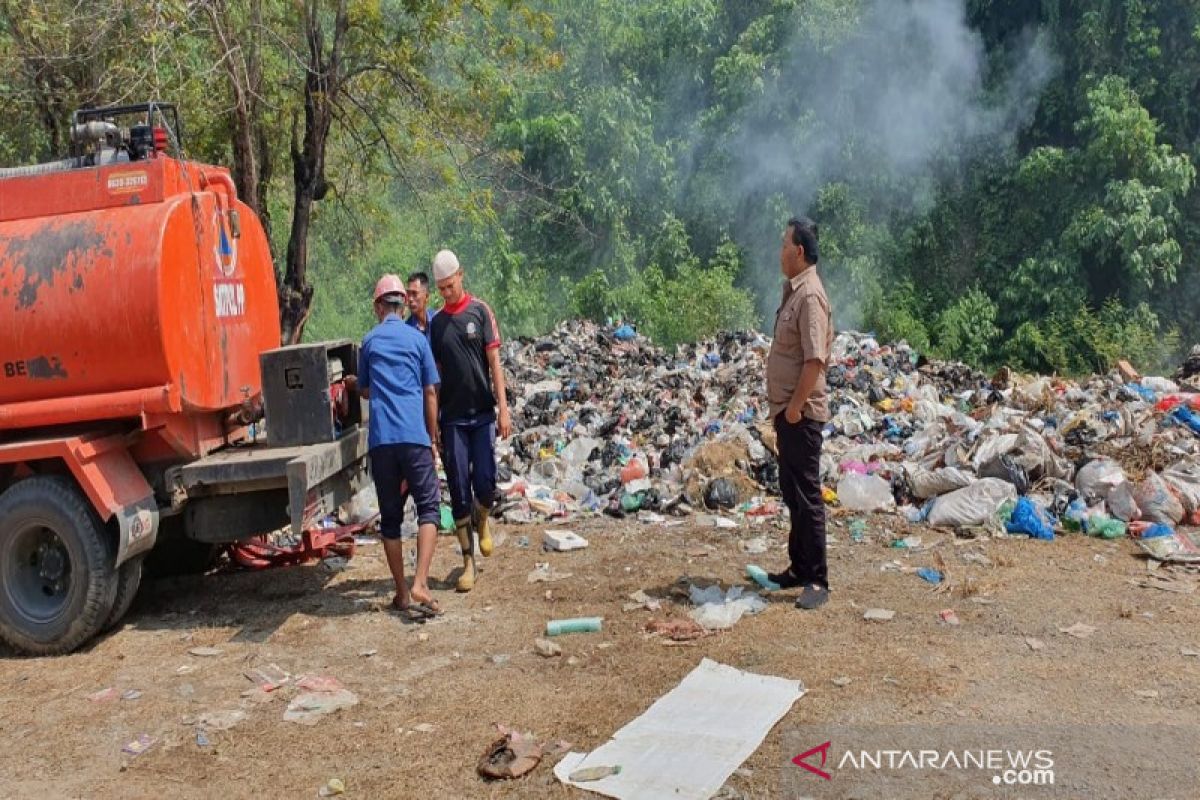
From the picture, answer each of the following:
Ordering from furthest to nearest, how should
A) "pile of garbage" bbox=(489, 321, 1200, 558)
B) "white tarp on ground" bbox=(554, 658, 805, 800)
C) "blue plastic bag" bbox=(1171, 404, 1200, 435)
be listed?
"blue plastic bag" bbox=(1171, 404, 1200, 435), "pile of garbage" bbox=(489, 321, 1200, 558), "white tarp on ground" bbox=(554, 658, 805, 800)

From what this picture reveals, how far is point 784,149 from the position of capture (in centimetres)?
1827

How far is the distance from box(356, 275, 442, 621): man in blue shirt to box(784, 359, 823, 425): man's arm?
1.91 metres

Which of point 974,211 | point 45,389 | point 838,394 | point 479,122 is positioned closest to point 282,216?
point 479,122

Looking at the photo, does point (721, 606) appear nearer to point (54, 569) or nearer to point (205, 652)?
point (205, 652)

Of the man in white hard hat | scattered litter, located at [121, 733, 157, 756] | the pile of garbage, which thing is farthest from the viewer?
the pile of garbage

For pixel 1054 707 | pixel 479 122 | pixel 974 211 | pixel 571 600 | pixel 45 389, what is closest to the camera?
pixel 1054 707

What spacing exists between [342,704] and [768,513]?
3670 millimetres

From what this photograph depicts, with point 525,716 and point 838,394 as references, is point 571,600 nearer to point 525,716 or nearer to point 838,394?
point 525,716

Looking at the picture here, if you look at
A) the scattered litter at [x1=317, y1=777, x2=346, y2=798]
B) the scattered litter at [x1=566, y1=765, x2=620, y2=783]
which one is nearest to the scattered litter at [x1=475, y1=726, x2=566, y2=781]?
the scattered litter at [x1=566, y1=765, x2=620, y2=783]

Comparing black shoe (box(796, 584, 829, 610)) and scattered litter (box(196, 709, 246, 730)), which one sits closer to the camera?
scattered litter (box(196, 709, 246, 730))

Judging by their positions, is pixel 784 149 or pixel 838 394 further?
pixel 784 149

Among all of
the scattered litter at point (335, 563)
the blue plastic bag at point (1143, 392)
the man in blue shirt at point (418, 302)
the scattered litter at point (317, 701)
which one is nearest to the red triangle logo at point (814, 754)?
the scattered litter at point (317, 701)

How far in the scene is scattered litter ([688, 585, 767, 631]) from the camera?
512 centimetres

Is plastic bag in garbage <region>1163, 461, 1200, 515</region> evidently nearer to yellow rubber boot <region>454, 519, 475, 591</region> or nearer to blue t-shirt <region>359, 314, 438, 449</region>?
yellow rubber boot <region>454, 519, 475, 591</region>
